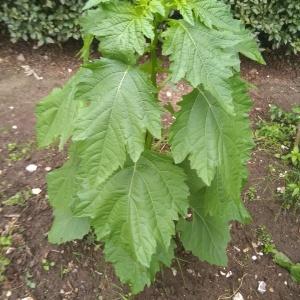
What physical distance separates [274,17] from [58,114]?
327 cm

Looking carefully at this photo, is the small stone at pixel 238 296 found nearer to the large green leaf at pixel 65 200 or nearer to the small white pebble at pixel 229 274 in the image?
the small white pebble at pixel 229 274

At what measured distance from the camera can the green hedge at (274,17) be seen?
4359 millimetres

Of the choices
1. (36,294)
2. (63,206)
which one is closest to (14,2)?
(63,206)

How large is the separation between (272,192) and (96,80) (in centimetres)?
216

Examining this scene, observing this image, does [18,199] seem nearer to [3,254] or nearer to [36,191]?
[36,191]

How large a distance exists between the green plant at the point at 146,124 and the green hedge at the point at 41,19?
227 cm

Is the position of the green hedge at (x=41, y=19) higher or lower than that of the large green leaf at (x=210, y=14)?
lower

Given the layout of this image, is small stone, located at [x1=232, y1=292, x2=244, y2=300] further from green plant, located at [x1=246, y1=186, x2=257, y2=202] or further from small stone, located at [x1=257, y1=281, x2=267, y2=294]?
green plant, located at [x1=246, y1=186, x2=257, y2=202]

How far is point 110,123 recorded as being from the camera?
1.60 m

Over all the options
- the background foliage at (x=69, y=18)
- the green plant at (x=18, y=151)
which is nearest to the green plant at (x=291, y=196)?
the background foliage at (x=69, y=18)

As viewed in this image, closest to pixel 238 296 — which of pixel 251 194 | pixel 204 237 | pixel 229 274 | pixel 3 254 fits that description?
pixel 229 274

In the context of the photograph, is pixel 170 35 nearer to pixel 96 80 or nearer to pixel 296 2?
pixel 96 80

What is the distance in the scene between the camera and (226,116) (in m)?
1.81

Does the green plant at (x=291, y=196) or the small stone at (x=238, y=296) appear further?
the green plant at (x=291, y=196)
